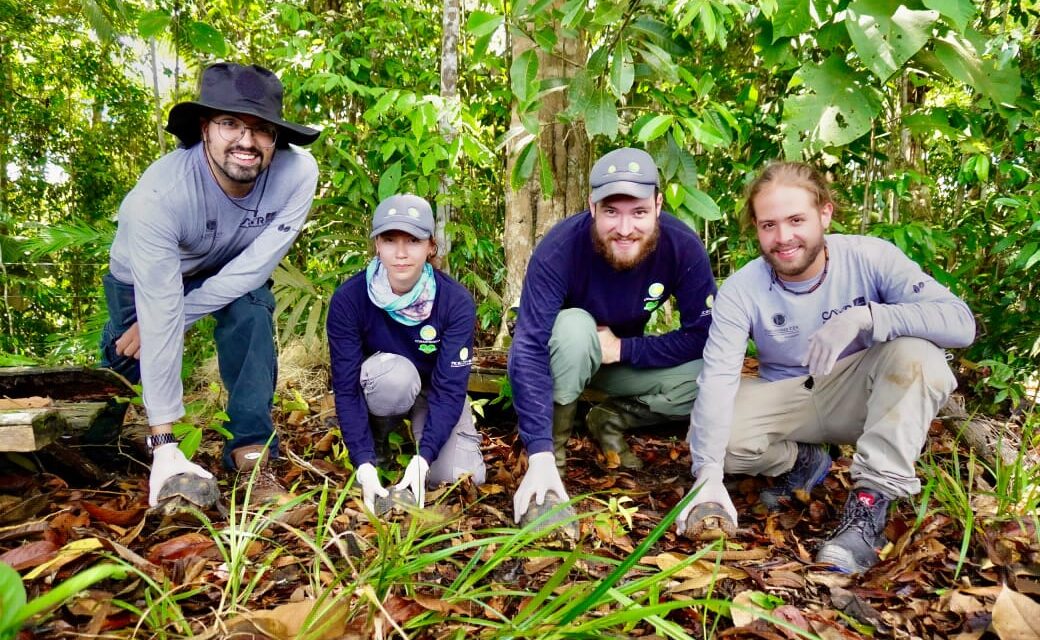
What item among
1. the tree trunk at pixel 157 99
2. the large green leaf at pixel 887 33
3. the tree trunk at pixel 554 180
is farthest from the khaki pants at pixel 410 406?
the tree trunk at pixel 157 99

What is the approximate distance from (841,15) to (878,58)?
580mm

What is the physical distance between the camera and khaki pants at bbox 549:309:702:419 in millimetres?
2770

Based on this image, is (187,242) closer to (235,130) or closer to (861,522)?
(235,130)

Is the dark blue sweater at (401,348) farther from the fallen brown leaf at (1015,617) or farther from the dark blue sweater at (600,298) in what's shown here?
the fallen brown leaf at (1015,617)

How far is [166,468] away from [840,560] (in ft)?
7.05

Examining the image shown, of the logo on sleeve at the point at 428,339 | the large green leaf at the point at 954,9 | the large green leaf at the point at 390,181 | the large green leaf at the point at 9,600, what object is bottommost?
the large green leaf at the point at 9,600

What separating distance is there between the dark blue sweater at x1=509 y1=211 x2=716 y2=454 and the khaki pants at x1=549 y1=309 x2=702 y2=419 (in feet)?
0.17

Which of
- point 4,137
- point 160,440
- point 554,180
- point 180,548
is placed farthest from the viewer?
point 4,137

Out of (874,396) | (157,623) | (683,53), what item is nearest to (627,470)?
(874,396)

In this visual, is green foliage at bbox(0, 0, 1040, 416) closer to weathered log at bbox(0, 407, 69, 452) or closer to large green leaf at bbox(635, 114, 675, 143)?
large green leaf at bbox(635, 114, 675, 143)

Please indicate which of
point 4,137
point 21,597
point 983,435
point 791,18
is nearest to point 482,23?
point 791,18

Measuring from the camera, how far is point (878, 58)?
188 cm

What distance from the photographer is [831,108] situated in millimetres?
2307

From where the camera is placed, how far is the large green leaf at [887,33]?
1813mm
